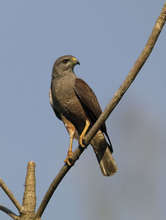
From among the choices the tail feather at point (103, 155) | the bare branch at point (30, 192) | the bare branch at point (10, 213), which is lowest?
the tail feather at point (103, 155)

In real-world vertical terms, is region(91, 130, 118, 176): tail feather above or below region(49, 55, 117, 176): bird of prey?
below

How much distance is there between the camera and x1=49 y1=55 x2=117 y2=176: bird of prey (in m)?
7.03

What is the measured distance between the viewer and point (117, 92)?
4.10 metres

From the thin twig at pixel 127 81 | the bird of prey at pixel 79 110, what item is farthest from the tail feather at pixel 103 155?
the thin twig at pixel 127 81

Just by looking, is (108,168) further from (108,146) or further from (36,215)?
(36,215)

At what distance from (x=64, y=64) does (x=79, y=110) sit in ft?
3.97

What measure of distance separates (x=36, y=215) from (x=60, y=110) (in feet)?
10.4

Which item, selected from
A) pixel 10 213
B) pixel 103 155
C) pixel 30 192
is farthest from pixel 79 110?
pixel 10 213

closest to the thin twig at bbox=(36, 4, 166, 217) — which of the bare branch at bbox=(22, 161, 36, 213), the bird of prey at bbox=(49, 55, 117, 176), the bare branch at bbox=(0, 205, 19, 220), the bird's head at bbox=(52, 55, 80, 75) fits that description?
the bare branch at bbox=(22, 161, 36, 213)

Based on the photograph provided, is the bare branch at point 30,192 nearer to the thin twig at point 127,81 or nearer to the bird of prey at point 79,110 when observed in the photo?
the thin twig at point 127,81

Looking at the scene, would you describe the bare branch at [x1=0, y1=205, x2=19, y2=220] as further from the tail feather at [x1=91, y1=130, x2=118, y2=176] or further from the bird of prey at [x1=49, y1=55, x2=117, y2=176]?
the tail feather at [x1=91, y1=130, x2=118, y2=176]

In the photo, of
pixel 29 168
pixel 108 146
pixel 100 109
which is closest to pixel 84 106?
pixel 100 109

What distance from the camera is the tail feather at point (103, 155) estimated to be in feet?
23.2

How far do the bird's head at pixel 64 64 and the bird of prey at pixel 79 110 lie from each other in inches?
9.3
